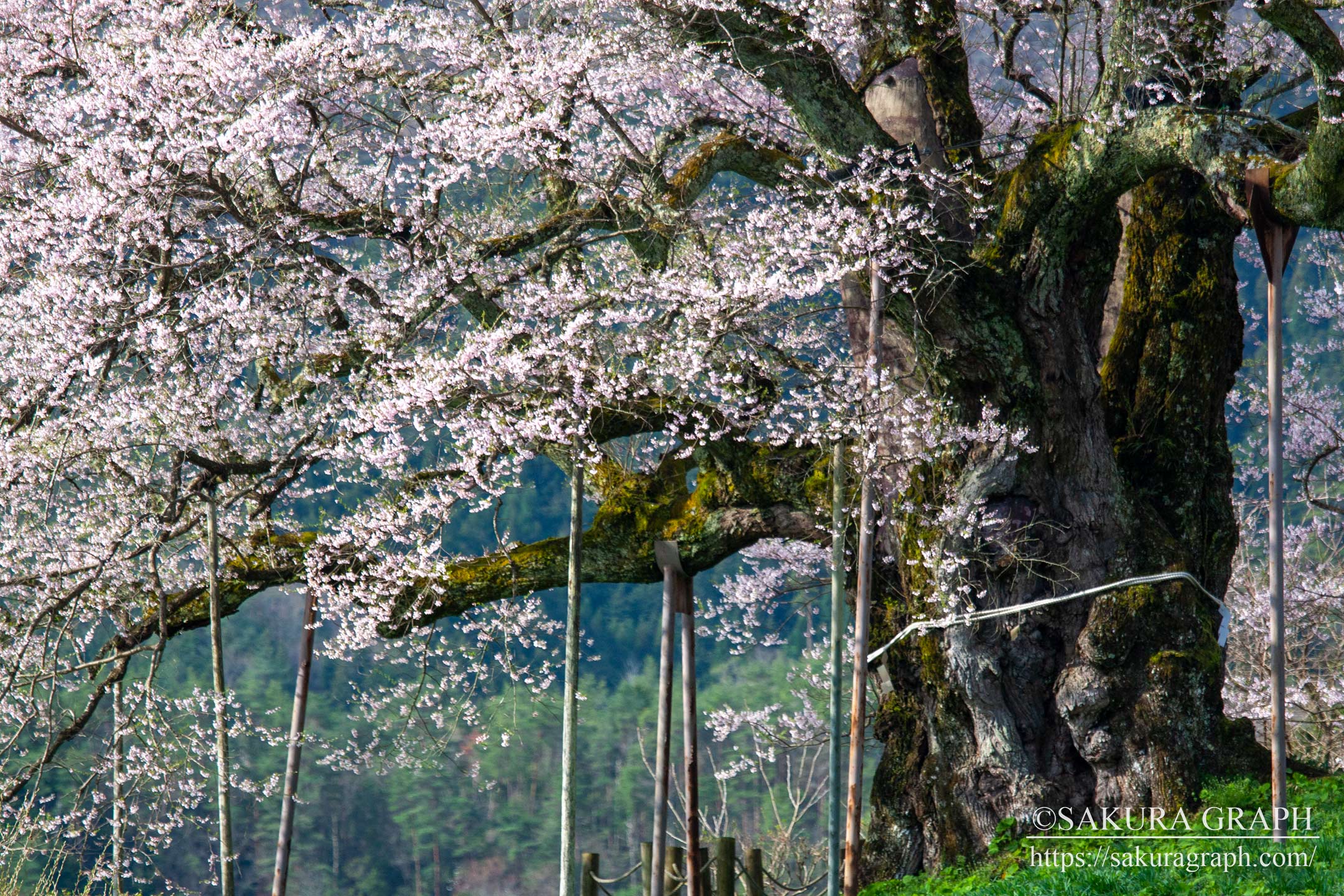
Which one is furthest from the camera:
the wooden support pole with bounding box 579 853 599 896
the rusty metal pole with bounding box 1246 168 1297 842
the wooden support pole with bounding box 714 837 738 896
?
the wooden support pole with bounding box 579 853 599 896

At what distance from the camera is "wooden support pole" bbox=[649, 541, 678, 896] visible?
6.80 meters

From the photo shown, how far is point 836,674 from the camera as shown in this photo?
600cm

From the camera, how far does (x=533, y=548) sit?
7.63 metres

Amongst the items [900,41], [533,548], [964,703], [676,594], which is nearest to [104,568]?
[533,548]

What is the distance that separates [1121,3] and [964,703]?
3.95 metres

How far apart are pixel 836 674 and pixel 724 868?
9.50 ft

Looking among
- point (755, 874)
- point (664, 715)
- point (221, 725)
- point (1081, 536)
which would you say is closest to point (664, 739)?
point (664, 715)

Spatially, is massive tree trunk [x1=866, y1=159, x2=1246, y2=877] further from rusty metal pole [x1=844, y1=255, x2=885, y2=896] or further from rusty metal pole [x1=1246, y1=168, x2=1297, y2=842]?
rusty metal pole [x1=1246, y1=168, x2=1297, y2=842]

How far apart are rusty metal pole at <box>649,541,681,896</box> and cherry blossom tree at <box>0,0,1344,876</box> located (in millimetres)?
220

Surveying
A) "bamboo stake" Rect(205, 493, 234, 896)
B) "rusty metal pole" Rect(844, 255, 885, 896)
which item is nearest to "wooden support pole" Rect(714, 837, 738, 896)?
"rusty metal pole" Rect(844, 255, 885, 896)

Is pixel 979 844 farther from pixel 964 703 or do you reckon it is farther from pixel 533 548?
pixel 533 548

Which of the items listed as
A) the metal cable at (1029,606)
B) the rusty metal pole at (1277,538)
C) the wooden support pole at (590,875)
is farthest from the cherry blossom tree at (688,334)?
the wooden support pole at (590,875)

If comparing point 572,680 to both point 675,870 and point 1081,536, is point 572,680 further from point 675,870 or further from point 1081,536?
point 1081,536

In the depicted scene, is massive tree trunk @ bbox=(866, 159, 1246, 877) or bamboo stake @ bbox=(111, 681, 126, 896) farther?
bamboo stake @ bbox=(111, 681, 126, 896)
